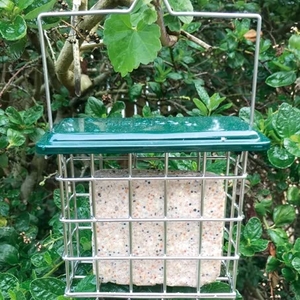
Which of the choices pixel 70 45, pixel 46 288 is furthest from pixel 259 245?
pixel 70 45

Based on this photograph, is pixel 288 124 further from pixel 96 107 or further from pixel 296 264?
pixel 96 107

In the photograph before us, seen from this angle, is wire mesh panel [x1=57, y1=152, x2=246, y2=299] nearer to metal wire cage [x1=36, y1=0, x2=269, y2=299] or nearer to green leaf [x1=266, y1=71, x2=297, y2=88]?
metal wire cage [x1=36, y1=0, x2=269, y2=299]

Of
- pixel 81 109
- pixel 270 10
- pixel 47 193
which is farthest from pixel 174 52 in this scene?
pixel 47 193

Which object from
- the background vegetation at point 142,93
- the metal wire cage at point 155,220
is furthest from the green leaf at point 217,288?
the background vegetation at point 142,93

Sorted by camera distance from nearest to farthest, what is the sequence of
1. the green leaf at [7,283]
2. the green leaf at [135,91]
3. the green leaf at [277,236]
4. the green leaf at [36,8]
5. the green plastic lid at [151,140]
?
1. the green plastic lid at [151,140]
2. the green leaf at [36,8]
3. the green leaf at [7,283]
4. the green leaf at [277,236]
5. the green leaf at [135,91]

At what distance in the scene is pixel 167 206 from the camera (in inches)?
25.2

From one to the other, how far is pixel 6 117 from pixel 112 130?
365mm

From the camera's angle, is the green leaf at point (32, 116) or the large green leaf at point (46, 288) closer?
the large green leaf at point (46, 288)

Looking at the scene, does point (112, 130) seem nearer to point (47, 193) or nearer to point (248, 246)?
point (248, 246)

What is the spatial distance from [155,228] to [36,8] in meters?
0.36

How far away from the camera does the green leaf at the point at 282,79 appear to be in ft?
3.16

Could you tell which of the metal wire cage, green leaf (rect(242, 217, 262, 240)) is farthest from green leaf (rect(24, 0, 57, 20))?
green leaf (rect(242, 217, 262, 240))

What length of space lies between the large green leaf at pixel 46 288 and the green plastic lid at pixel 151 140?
0.85 ft

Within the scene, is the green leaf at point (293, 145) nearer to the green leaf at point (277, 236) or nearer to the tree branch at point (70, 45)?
A: the green leaf at point (277, 236)
